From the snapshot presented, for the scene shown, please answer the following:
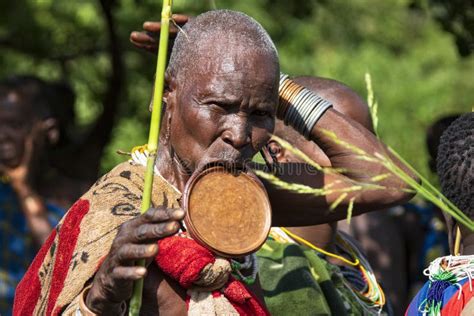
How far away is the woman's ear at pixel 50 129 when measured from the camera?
727 cm

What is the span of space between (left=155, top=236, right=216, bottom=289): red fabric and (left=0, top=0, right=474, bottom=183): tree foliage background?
1.25 m

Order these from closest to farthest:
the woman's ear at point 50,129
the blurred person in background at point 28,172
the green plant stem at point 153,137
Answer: the green plant stem at point 153,137
the blurred person in background at point 28,172
the woman's ear at point 50,129

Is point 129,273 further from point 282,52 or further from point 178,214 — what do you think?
point 282,52

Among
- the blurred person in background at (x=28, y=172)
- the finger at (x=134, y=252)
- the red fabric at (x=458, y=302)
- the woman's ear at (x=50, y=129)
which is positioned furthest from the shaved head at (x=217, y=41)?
the woman's ear at (x=50, y=129)

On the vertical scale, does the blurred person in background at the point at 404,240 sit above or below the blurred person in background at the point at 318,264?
below

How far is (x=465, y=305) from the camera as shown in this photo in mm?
3418

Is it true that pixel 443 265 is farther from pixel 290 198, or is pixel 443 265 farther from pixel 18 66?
pixel 18 66

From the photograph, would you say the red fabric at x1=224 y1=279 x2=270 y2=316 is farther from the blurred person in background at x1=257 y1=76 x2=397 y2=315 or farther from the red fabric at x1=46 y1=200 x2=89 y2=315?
the blurred person in background at x1=257 y1=76 x2=397 y2=315

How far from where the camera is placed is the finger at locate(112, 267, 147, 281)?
2965 mm

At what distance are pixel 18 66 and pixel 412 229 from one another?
338 centimetres

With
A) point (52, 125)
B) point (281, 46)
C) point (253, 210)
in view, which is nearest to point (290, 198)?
point (253, 210)

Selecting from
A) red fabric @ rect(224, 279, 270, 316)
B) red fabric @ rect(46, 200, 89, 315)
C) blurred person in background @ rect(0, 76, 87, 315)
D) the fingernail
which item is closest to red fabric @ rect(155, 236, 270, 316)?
red fabric @ rect(224, 279, 270, 316)

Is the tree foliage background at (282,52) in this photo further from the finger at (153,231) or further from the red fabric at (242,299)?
the finger at (153,231)

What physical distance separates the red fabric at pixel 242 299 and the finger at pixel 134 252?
1.69 ft
